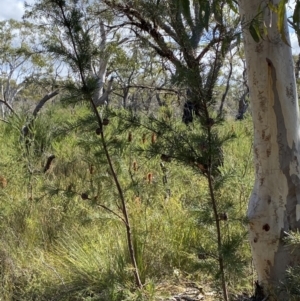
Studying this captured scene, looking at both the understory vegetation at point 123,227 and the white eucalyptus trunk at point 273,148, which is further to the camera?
the understory vegetation at point 123,227

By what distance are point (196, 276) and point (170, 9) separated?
174cm

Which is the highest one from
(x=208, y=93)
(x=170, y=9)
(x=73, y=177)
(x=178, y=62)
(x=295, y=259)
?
(x=170, y=9)

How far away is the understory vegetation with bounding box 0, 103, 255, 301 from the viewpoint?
2426 millimetres

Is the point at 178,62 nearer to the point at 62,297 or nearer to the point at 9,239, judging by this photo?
the point at 62,297

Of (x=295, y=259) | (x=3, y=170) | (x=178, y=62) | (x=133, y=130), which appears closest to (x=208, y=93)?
(x=178, y=62)

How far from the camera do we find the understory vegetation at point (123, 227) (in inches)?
95.5

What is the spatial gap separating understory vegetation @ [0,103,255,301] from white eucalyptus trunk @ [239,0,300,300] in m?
0.14

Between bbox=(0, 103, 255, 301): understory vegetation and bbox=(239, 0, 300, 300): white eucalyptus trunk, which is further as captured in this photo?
bbox=(0, 103, 255, 301): understory vegetation

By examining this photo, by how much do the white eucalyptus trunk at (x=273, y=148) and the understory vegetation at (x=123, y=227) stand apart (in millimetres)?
136

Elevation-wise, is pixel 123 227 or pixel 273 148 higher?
pixel 273 148

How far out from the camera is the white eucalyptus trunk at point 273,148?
228cm

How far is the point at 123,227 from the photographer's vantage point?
344cm

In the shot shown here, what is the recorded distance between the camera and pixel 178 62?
2.17 meters

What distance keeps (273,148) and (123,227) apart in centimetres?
147
